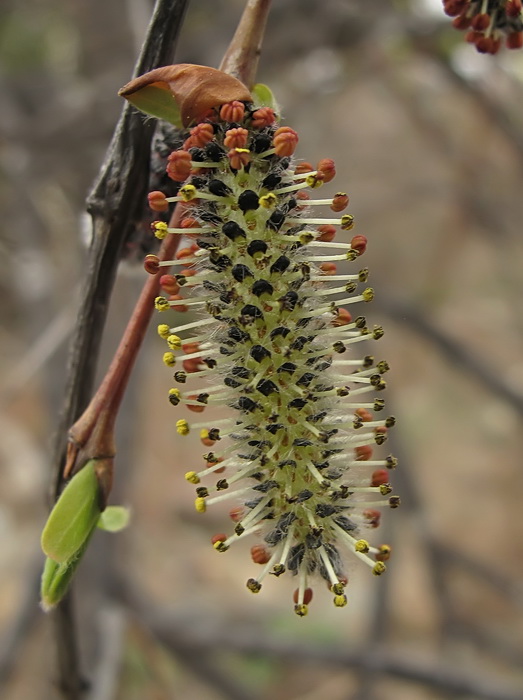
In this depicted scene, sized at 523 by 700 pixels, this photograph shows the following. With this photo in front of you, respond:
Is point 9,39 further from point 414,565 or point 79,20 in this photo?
point 414,565

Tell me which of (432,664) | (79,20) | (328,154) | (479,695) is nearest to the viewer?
(479,695)

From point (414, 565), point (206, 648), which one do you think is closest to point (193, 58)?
point (206, 648)

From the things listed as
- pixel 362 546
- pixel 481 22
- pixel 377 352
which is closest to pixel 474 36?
pixel 481 22

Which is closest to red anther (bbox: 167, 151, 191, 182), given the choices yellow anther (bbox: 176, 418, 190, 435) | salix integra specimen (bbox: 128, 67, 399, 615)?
salix integra specimen (bbox: 128, 67, 399, 615)

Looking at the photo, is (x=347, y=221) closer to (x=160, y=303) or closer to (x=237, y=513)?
(x=160, y=303)

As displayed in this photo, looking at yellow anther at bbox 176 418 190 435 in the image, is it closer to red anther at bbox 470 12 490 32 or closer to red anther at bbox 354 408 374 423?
red anther at bbox 354 408 374 423
